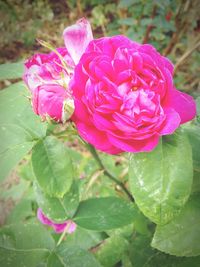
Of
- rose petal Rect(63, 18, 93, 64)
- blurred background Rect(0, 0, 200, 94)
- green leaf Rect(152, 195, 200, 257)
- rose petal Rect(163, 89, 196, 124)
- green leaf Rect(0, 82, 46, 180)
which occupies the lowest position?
blurred background Rect(0, 0, 200, 94)

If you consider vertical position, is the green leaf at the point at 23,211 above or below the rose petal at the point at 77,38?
below

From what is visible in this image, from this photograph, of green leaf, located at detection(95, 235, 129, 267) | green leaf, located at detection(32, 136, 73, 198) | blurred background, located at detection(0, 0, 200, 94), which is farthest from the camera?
blurred background, located at detection(0, 0, 200, 94)

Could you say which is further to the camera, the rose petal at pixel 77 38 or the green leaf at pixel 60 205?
the green leaf at pixel 60 205

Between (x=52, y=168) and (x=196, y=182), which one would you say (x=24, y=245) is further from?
(x=196, y=182)

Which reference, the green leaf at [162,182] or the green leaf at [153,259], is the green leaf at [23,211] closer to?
the green leaf at [153,259]

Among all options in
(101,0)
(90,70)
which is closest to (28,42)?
(101,0)

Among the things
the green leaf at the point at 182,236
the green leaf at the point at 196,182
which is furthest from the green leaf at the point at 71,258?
the green leaf at the point at 196,182

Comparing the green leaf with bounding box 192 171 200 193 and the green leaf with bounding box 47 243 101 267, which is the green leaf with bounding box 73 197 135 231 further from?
the green leaf with bounding box 192 171 200 193

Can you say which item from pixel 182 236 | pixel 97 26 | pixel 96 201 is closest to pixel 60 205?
pixel 96 201

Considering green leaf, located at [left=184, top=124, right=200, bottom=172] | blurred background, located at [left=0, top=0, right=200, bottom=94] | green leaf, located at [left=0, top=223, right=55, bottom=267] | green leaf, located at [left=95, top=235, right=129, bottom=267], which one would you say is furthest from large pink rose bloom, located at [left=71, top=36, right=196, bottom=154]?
blurred background, located at [left=0, top=0, right=200, bottom=94]
